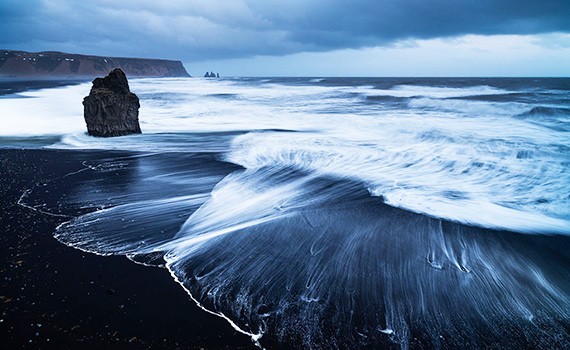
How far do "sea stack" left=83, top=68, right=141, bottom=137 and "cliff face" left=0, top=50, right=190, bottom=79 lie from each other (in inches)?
4335

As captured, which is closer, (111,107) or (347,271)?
(347,271)

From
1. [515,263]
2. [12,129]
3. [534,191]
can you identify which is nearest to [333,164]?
[534,191]

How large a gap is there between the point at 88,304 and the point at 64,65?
141 metres

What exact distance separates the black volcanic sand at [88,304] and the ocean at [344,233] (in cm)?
17

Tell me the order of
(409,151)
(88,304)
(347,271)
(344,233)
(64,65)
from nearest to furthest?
(88,304), (347,271), (344,233), (409,151), (64,65)

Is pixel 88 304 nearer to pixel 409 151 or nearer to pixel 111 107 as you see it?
pixel 409 151

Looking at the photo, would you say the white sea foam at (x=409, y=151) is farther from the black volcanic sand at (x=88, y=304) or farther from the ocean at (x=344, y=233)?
the black volcanic sand at (x=88, y=304)

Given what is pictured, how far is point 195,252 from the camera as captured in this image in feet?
13.5

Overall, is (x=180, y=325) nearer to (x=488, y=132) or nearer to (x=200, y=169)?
(x=200, y=169)

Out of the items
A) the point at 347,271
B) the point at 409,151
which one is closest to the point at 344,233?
the point at 347,271

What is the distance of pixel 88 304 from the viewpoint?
122 inches

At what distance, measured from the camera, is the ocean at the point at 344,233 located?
10.00ft

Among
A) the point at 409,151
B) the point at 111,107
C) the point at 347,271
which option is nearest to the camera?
the point at 347,271

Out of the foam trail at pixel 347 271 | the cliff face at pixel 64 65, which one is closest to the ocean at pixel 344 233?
the foam trail at pixel 347 271
